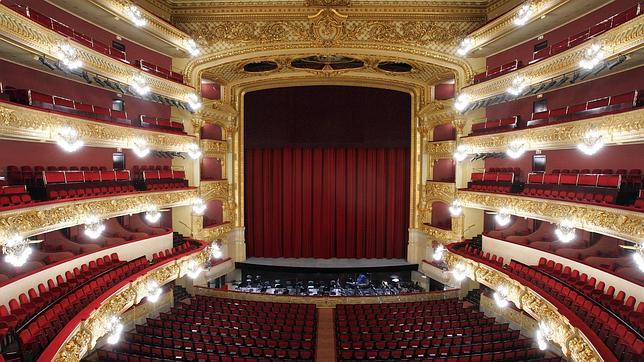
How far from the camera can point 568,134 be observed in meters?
10.7

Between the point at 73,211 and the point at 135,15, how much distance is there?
257 inches

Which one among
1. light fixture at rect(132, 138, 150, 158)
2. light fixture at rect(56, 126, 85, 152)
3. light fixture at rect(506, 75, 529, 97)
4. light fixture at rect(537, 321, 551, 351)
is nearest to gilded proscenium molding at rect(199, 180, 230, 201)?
light fixture at rect(132, 138, 150, 158)

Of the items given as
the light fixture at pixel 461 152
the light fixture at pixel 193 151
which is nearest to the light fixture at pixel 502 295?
the light fixture at pixel 461 152

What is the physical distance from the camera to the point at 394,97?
1841 centimetres

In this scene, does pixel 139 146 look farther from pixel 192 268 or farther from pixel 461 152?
pixel 461 152

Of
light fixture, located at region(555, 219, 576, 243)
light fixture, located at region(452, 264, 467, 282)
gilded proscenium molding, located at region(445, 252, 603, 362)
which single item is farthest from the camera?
light fixture, located at region(452, 264, 467, 282)

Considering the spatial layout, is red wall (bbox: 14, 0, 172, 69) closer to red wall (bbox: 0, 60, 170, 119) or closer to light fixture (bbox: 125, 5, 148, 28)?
light fixture (bbox: 125, 5, 148, 28)

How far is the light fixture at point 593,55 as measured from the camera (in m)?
9.45

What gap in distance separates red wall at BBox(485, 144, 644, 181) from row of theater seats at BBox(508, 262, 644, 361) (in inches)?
140

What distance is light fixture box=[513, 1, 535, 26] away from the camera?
11547 millimetres

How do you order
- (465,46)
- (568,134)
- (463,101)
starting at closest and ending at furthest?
(568,134)
(465,46)
(463,101)

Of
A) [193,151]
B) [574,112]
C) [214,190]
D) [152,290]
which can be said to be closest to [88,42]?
[193,151]

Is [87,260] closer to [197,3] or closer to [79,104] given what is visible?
[79,104]

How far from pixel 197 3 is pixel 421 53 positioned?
9.00m
